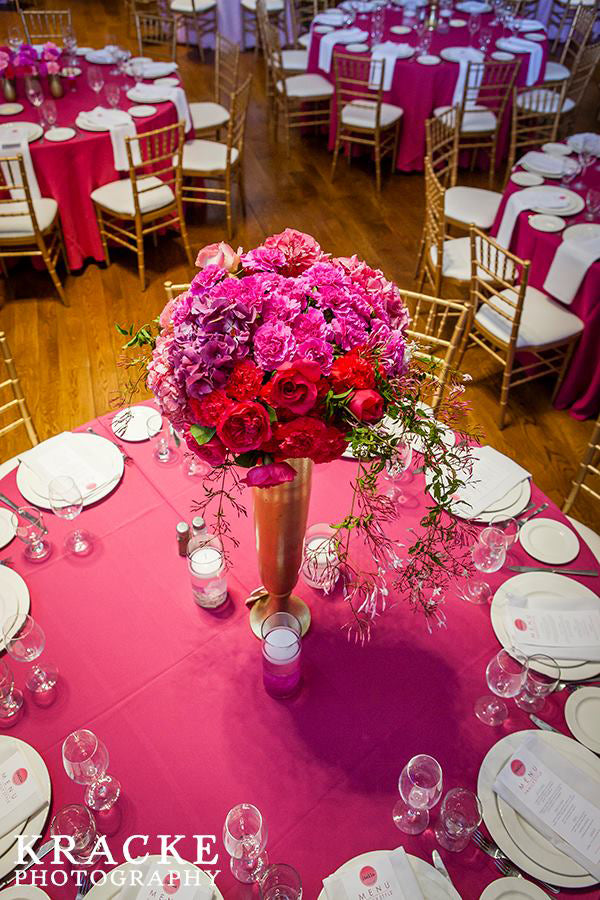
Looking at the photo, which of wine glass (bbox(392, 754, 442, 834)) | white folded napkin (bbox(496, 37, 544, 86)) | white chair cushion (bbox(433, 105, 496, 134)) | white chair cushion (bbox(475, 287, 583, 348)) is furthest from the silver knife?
white folded napkin (bbox(496, 37, 544, 86))

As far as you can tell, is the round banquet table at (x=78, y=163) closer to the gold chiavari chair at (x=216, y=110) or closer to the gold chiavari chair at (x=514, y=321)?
the gold chiavari chair at (x=216, y=110)

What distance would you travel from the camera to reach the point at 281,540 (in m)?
1.42

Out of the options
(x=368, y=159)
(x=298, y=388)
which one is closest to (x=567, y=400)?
(x=298, y=388)

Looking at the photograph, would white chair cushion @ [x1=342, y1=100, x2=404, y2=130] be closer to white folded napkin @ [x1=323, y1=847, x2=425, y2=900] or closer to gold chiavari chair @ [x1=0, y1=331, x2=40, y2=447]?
gold chiavari chair @ [x1=0, y1=331, x2=40, y2=447]

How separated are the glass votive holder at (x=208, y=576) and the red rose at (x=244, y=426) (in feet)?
1.92

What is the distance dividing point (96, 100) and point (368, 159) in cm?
251

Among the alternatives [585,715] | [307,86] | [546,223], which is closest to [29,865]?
[585,715]

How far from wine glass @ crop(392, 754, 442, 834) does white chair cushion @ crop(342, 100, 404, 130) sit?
5092mm

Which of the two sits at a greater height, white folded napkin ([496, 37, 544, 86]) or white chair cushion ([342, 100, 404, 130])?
white folded napkin ([496, 37, 544, 86])

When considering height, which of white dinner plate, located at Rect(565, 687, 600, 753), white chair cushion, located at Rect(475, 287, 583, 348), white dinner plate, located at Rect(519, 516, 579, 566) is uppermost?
white dinner plate, located at Rect(519, 516, 579, 566)

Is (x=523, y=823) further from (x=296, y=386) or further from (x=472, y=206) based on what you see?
(x=472, y=206)

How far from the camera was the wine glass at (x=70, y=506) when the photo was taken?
1.77 meters

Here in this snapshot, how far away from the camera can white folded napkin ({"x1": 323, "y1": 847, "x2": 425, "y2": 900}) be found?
1194 millimetres

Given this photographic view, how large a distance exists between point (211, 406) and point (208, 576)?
24.8 inches
